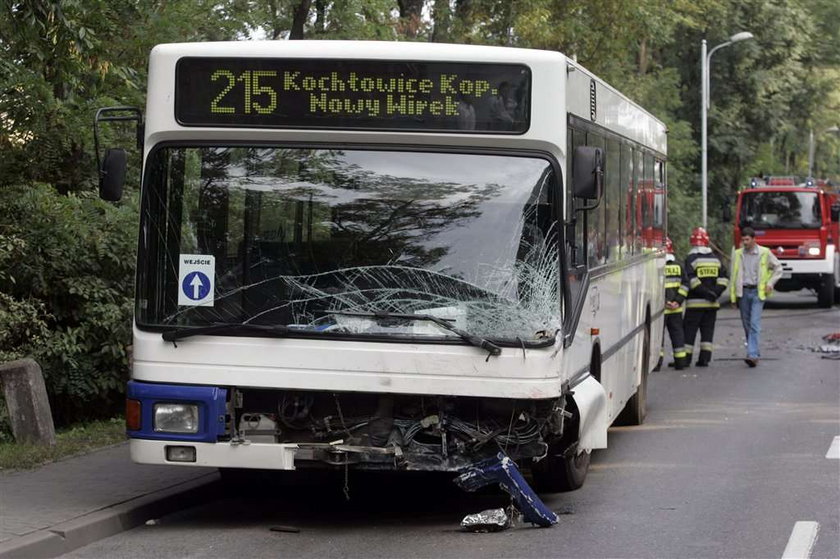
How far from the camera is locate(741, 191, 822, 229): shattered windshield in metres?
32.4

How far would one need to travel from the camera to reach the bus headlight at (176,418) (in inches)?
315

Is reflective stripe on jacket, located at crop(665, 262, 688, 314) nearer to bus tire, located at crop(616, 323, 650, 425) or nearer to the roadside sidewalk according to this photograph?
bus tire, located at crop(616, 323, 650, 425)

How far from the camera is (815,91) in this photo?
4438 centimetres

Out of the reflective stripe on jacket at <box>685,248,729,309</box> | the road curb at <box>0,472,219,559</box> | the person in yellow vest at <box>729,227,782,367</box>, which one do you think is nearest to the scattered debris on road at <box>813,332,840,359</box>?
the person in yellow vest at <box>729,227,782,367</box>

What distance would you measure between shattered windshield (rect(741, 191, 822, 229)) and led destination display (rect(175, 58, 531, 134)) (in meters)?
25.7

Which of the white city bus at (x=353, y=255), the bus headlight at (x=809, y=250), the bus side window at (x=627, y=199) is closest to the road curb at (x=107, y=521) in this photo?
the white city bus at (x=353, y=255)

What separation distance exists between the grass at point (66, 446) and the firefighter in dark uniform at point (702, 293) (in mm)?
9490

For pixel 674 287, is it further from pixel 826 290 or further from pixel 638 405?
pixel 826 290

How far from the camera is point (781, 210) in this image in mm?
32719

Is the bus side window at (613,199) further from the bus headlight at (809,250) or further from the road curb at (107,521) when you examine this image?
the bus headlight at (809,250)

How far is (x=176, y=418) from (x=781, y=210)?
2666cm

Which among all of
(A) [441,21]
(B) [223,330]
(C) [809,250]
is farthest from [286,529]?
(C) [809,250]

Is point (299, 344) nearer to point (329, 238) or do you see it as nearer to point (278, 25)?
point (329, 238)

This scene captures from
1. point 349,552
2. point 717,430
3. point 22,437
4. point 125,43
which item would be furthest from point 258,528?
point 125,43
